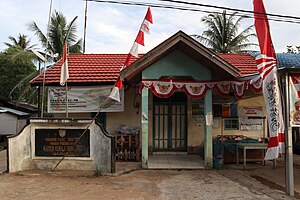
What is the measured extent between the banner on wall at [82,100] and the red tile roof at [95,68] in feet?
0.99

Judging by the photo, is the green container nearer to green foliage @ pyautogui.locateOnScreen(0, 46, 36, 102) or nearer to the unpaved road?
the unpaved road

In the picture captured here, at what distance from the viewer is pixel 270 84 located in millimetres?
6934

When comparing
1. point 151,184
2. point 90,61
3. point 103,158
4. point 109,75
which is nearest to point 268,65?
point 151,184

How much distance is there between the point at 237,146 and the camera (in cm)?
1038

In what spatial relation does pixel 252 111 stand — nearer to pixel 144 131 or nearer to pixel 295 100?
pixel 144 131

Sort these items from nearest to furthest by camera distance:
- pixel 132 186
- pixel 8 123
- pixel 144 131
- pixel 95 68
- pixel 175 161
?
pixel 132 186, pixel 144 131, pixel 175 161, pixel 95 68, pixel 8 123

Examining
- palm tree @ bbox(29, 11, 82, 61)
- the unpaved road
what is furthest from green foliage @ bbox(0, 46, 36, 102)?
the unpaved road

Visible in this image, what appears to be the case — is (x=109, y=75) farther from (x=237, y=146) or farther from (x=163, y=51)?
(x=237, y=146)

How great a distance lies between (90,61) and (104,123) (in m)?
3.41

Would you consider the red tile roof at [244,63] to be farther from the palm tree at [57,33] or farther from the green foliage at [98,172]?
the palm tree at [57,33]

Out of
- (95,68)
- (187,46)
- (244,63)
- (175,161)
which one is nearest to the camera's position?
(187,46)

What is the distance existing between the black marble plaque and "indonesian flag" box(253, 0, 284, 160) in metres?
5.21

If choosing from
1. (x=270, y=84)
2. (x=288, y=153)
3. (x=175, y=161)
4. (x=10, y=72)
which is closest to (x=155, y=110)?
(x=175, y=161)

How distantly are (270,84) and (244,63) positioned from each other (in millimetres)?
7291
